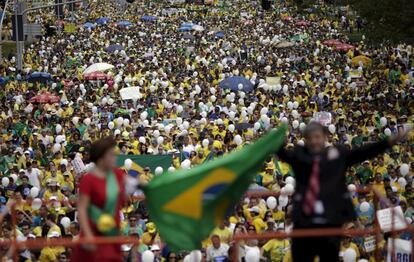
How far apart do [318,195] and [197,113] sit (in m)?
17.2

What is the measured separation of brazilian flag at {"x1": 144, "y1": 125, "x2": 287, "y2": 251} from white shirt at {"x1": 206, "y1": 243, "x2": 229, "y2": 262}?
14.3 ft

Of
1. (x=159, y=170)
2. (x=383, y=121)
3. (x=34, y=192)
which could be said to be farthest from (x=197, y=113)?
(x=34, y=192)

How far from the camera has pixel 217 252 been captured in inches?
445

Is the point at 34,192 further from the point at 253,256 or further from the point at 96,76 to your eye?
the point at 96,76

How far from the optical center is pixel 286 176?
16.8 meters

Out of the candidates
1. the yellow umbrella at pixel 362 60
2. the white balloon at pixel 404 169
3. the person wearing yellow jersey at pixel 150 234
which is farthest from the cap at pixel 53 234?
the yellow umbrella at pixel 362 60

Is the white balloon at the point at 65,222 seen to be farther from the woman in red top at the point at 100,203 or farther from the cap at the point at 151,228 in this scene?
the woman in red top at the point at 100,203

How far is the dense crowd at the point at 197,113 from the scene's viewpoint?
518 inches

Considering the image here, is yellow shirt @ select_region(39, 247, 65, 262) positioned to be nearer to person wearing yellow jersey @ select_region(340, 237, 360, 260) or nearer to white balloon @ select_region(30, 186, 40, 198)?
person wearing yellow jersey @ select_region(340, 237, 360, 260)

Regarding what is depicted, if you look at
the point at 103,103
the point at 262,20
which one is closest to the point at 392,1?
the point at 103,103

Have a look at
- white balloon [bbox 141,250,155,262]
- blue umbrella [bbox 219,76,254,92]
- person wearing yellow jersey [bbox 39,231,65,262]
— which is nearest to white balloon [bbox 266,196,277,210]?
white balloon [bbox 141,250,155,262]

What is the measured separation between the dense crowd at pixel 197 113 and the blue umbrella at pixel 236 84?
1.7 inches


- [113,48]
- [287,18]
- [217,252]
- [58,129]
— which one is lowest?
[287,18]

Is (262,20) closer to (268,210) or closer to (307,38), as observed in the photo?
(307,38)
